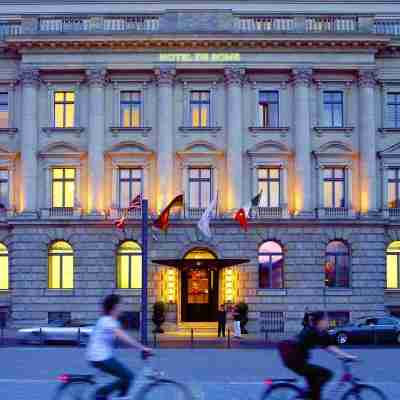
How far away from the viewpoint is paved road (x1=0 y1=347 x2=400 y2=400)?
19297 mm

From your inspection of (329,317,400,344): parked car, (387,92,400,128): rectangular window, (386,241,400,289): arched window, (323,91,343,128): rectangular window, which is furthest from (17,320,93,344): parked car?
(387,92,400,128): rectangular window

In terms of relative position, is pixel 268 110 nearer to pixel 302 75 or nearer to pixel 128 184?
pixel 302 75

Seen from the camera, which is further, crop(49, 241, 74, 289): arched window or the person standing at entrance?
crop(49, 241, 74, 289): arched window

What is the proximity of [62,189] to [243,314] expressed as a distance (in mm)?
12713

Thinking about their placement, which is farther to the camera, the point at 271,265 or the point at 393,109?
the point at 393,109

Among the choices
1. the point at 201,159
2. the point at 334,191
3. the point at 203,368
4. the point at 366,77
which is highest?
the point at 366,77

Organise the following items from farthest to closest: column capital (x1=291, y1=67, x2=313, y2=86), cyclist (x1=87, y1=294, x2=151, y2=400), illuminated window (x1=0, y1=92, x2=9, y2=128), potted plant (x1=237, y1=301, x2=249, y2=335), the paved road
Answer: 1. illuminated window (x1=0, y1=92, x2=9, y2=128)
2. column capital (x1=291, y1=67, x2=313, y2=86)
3. potted plant (x1=237, y1=301, x2=249, y2=335)
4. the paved road
5. cyclist (x1=87, y1=294, x2=151, y2=400)

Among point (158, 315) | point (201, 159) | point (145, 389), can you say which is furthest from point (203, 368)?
point (201, 159)

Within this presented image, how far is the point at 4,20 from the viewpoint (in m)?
53.3

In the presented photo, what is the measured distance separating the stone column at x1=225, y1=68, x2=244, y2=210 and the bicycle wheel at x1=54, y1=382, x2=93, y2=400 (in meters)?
35.4

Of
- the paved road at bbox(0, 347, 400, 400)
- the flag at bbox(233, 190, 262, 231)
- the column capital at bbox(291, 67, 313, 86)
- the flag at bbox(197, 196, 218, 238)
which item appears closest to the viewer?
the paved road at bbox(0, 347, 400, 400)

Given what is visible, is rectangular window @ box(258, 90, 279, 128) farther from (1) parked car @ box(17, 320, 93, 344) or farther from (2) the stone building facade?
(1) parked car @ box(17, 320, 93, 344)

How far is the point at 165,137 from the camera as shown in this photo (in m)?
50.2

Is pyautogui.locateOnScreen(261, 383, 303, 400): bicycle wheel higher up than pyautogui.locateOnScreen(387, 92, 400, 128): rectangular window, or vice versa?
pyautogui.locateOnScreen(387, 92, 400, 128): rectangular window
